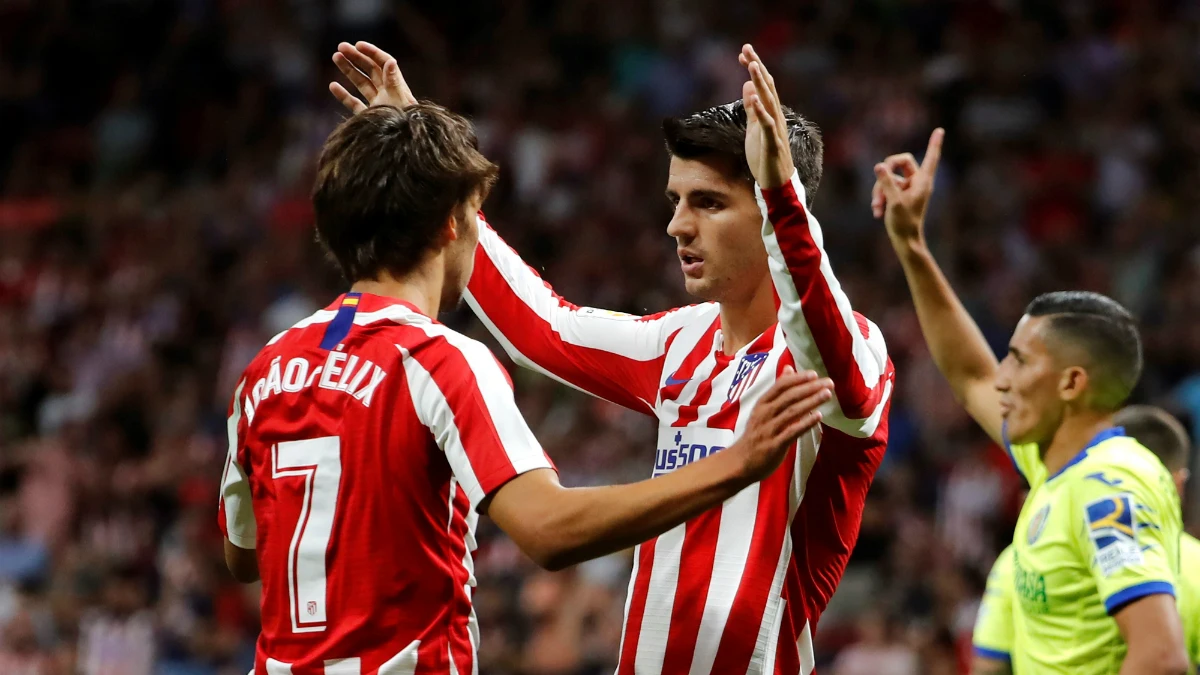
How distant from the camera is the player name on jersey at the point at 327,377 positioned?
3.04m

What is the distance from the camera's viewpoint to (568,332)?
4.24 m

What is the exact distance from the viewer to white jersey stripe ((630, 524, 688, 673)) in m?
3.71

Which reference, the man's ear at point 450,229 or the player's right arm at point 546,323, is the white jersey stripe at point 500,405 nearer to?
the man's ear at point 450,229

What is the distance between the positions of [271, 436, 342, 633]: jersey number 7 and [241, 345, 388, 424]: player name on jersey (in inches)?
4.3

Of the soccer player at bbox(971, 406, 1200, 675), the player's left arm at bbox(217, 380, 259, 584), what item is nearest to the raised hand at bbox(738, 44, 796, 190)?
the player's left arm at bbox(217, 380, 259, 584)

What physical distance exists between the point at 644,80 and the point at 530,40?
1288mm

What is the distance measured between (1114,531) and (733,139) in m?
1.51

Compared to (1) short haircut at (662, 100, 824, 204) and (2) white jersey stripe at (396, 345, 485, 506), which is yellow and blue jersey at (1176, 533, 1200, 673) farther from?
(2) white jersey stripe at (396, 345, 485, 506)

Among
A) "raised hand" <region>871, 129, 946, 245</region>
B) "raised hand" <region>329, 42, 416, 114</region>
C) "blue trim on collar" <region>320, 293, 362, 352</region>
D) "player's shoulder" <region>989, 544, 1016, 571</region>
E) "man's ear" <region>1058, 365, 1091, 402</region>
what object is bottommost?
"player's shoulder" <region>989, 544, 1016, 571</region>

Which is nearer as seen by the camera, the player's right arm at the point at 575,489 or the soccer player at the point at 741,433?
the player's right arm at the point at 575,489

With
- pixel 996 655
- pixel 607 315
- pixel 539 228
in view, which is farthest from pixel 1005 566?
pixel 539 228

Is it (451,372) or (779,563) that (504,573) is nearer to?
(779,563)

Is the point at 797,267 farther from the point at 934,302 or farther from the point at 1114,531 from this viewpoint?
the point at 934,302

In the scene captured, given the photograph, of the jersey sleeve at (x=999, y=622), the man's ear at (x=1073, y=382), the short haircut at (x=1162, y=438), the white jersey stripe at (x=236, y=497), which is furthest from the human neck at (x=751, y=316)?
the short haircut at (x=1162, y=438)
